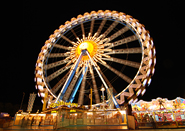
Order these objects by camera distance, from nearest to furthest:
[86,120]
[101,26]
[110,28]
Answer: [86,120], [110,28], [101,26]

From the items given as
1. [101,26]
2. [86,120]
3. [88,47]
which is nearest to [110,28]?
[101,26]

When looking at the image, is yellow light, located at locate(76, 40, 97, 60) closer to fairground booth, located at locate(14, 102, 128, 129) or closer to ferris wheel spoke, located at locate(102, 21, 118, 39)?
ferris wheel spoke, located at locate(102, 21, 118, 39)

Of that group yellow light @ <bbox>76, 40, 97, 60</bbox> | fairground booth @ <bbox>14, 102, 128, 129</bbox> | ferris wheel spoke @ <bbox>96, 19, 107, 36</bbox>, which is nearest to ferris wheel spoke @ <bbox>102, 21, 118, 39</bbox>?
ferris wheel spoke @ <bbox>96, 19, 107, 36</bbox>

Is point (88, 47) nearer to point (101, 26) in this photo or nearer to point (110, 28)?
point (101, 26)

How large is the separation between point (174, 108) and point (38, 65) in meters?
19.0

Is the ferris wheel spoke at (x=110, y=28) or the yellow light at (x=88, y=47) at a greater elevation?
the ferris wheel spoke at (x=110, y=28)

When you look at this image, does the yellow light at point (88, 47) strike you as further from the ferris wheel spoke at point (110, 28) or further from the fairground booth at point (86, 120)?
the fairground booth at point (86, 120)

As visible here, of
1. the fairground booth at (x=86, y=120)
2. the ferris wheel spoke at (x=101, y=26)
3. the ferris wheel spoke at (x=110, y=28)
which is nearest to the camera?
the fairground booth at (x=86, y=120)

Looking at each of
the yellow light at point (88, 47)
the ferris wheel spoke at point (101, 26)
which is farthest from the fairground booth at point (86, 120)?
the ferris wheel spoke at point (101, 26)

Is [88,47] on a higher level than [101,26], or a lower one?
lower

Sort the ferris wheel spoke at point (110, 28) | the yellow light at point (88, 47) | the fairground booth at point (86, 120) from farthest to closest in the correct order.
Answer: the yellow light at point (88, 47) < the ferris wheel spoke at point (110, 28) < the fairground booth at point (86, 120)

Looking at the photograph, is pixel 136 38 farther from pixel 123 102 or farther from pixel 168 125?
pixel 168 125

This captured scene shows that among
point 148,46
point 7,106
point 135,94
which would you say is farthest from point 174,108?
point 7,106

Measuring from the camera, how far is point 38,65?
661 inches
